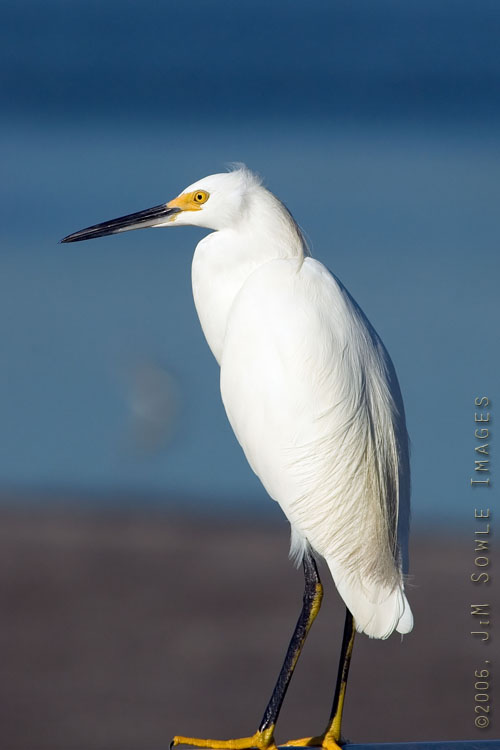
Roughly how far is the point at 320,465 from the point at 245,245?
533 mm

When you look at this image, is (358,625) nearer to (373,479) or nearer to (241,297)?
(373,479)

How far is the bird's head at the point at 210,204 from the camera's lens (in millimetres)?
2391

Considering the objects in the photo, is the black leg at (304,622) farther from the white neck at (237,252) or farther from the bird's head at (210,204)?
the bird's head at (210,204)

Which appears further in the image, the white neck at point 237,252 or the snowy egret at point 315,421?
the white neck at point 237,252

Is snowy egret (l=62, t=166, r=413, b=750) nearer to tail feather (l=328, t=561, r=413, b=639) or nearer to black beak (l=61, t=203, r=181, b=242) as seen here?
tail feather (l=328, t=561, r=413, b=639)

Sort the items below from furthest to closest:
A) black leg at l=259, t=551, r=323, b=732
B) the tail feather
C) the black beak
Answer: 1. the black beak
2. black leg at l=259, t=551, r=323, b=732
3. the tail feather

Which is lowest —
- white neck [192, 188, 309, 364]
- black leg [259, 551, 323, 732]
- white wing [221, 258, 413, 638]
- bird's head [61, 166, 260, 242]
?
black leg [259, 551, 323, 732]

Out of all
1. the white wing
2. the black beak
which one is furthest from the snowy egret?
the black beak

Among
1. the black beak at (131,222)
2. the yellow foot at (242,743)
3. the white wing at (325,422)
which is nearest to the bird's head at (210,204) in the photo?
the black beak at (131,222)

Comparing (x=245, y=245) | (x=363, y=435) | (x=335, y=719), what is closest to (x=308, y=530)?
(x=363, y=435)

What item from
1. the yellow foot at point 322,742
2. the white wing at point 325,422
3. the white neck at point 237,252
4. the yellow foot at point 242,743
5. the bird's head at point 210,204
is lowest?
the yellow foot at point 322,742

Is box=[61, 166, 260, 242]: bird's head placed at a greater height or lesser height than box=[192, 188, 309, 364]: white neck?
greater

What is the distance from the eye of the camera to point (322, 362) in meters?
2.21

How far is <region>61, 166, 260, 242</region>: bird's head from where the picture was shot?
239 centimetres
